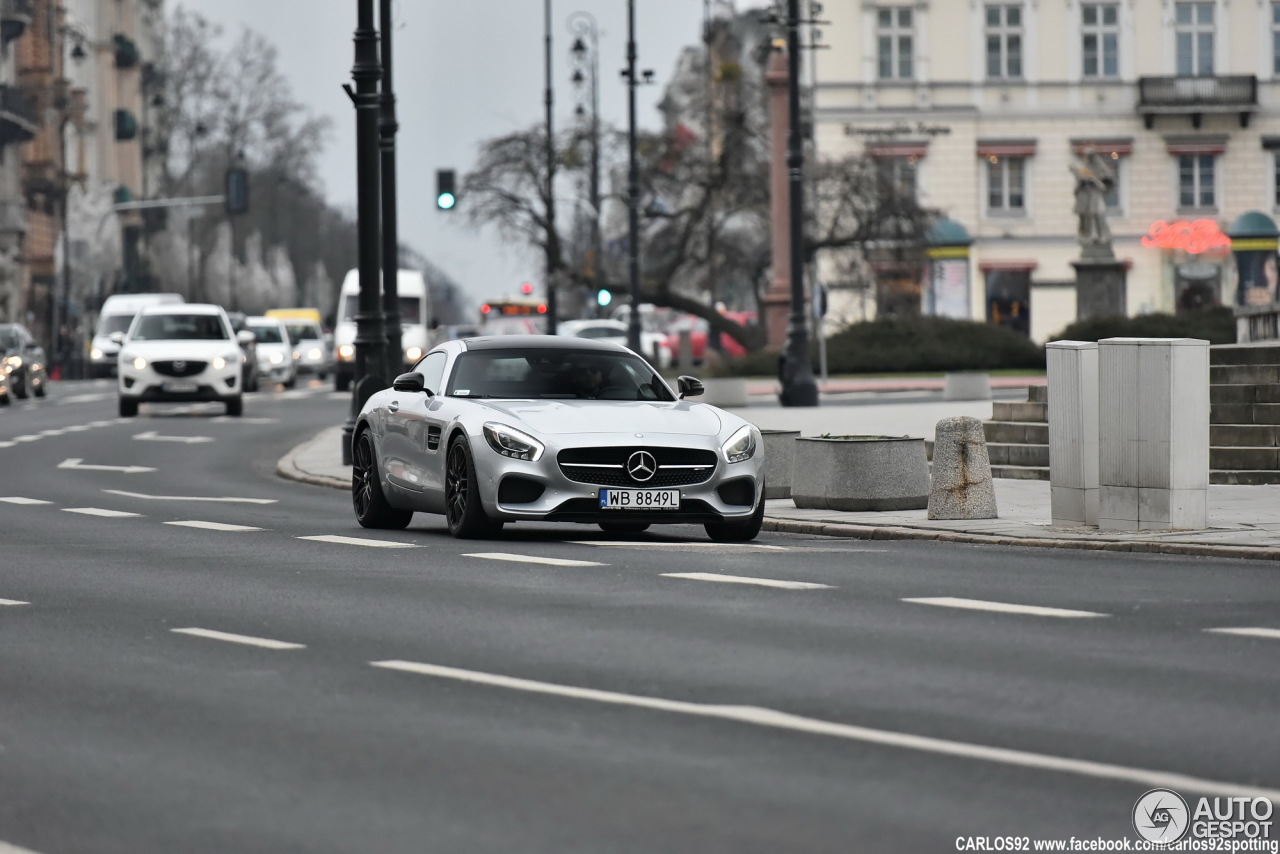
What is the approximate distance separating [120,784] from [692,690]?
7.75 ft

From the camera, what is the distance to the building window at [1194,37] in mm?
77188

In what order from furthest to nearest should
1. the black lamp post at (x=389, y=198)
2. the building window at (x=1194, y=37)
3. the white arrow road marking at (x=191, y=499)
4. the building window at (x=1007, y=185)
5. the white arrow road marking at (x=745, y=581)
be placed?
the building window at (x=1194, y=37)
the building window at (x=1007, y=185)
the black lamp post at (x=389, y=198)
the white arrow road marking at (x=191, y=499)
the white arrow road marking at (x=745, y=581)

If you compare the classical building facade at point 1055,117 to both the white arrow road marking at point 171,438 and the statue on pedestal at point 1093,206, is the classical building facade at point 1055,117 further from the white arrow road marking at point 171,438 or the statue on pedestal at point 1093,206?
the white arrow road marking at point 171,438

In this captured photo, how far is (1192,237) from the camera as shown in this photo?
74.8 meters

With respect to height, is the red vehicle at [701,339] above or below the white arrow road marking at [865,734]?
above

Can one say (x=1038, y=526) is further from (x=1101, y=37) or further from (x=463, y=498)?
(x=1101, y=37)

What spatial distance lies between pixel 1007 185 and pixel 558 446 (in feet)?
209

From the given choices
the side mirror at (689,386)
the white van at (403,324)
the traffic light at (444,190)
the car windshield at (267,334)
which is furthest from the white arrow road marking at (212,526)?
the car windshield at (267,334)

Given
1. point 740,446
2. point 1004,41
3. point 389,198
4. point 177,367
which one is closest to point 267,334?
point 177,367

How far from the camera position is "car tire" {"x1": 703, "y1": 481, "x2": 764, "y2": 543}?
15.7 meters

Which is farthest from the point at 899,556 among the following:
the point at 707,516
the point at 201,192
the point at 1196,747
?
the point at 201,192

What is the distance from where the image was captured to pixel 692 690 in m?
8.73

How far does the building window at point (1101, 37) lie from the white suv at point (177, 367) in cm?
4283

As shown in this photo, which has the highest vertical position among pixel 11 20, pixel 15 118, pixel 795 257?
pixel 11 20
